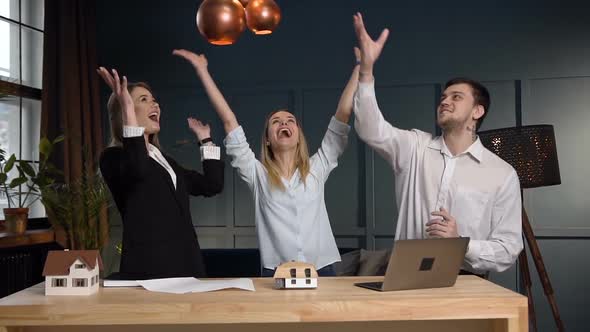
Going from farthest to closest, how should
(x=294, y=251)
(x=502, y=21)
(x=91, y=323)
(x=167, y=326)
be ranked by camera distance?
(x=502, y=21) < (x=294, y=251) < (x=167, y=326) < (x=91, y=323)

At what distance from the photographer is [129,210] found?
243 centimetres

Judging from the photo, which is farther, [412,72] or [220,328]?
[412,72]

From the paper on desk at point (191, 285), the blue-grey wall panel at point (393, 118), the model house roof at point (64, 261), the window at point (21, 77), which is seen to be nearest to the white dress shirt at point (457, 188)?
the paper on desk at point (191, 285)

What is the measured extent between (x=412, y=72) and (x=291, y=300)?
4118 mm

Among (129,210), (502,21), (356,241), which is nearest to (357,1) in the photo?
(502,21)

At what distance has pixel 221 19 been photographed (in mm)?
2578

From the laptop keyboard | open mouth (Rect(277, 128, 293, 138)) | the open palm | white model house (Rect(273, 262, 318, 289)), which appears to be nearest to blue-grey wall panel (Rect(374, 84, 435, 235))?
open mouth (Rect(277, 128, 293, 138))

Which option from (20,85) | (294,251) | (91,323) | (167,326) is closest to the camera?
(91,323)

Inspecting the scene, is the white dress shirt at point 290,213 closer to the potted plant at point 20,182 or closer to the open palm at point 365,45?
the open palm at point 365,45

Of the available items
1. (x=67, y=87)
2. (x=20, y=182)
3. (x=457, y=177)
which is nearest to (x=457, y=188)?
(x=457, y=177)

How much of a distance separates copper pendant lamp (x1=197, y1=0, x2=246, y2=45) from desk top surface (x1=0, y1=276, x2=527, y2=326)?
3.80 feet

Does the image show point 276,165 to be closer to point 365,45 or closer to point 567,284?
point 365,45

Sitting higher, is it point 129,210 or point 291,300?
point 129,210

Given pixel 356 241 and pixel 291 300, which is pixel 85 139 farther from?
pixel 291 300
